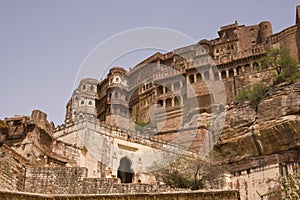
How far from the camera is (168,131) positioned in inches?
1661

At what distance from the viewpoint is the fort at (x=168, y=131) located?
18562 mm

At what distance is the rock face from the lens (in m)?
28.6

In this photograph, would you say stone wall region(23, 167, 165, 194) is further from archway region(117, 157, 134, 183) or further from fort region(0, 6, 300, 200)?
archway region(117, 157, 134, 183)

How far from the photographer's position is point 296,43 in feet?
162

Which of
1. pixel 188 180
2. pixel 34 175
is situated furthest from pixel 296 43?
pixel 34 175

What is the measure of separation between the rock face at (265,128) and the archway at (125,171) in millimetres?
6416

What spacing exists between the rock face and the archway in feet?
21.0

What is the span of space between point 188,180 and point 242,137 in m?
7.76

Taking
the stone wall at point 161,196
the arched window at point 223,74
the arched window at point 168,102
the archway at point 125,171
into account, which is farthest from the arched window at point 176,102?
the stone wall at point 161,196

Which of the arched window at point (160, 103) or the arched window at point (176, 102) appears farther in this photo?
the arched window at point (160, 103)

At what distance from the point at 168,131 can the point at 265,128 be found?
13.8 meters

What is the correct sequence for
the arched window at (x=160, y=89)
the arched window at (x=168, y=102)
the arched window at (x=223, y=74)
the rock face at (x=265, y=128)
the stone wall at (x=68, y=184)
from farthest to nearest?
the arched window at (x=160, y=89) < the arched window at (x=223, y=74) < the arched window at (x=168, y=102) < the rock face at (x=265, y=128) < the stone wall at (x=68, y=184)

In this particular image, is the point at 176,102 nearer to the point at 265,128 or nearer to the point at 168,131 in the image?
the point at 168,131

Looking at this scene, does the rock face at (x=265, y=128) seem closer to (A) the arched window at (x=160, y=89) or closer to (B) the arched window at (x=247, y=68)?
(B) the arched window at (x=247, y=68)
